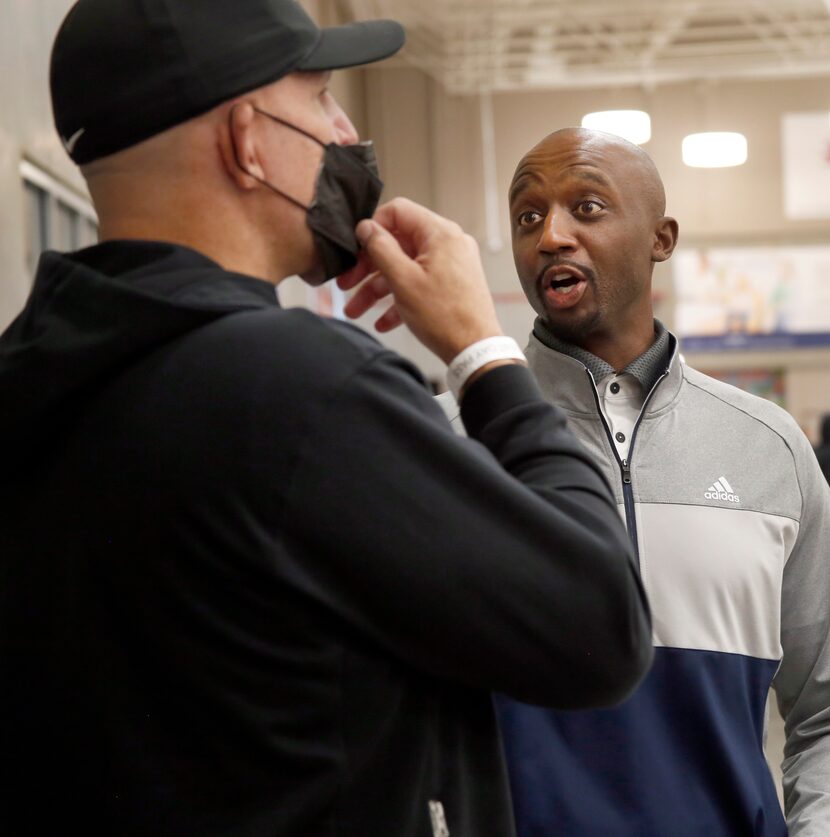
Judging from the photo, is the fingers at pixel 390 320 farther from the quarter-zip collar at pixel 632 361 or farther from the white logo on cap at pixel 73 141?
the quarter-zip collar at pixel 632 361

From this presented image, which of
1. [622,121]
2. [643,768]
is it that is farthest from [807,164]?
[643,768]

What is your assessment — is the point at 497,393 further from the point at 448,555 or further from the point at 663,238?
the point at 663,238

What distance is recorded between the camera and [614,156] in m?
2.28

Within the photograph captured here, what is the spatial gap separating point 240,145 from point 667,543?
106 cm

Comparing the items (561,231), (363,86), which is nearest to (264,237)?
(561,231)

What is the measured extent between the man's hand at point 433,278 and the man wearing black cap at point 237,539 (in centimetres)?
9

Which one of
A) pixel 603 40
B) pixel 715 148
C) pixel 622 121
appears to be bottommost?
pixel 715 148

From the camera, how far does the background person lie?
6.36 feet

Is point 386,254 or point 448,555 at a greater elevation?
point 386,254

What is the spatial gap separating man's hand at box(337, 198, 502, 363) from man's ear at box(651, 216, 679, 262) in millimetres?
915

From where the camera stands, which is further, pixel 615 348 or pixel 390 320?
pixel 615 348

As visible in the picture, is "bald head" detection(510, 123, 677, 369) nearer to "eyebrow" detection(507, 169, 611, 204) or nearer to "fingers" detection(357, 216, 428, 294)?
"eyebrow" detection(507, 169, 611, 204)

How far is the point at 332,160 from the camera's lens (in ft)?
4.84

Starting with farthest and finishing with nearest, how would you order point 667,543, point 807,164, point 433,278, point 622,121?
point 807,164, point 622,121, point 667,543, point 433,278
